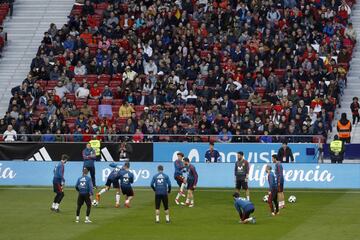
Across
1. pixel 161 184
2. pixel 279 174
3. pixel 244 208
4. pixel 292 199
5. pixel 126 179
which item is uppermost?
pixel 279 174

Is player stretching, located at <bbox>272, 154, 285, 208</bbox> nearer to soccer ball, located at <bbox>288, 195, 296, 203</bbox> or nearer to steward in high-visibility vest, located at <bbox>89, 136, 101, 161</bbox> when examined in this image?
soccer ball, located at <bbox>288, 195, 296, 203</bbox>

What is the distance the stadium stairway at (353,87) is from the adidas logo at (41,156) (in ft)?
47.5

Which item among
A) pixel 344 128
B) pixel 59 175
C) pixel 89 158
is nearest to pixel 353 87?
pixel 344 128

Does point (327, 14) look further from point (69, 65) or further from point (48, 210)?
point (48, 210)

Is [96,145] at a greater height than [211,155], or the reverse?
[96,145]

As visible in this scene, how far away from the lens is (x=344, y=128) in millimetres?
53344

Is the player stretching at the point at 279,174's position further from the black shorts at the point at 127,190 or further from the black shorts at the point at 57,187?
the black shorts at the point at 57,187

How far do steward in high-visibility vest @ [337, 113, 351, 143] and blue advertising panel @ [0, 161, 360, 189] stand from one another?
10.9ft

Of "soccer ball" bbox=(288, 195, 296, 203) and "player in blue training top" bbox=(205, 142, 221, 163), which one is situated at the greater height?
"player in blue training top" bbox=(205, 142, 221, 163)

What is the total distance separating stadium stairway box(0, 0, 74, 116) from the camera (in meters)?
65.0

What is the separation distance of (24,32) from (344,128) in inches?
942

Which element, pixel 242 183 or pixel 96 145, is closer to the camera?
pixel 242 183

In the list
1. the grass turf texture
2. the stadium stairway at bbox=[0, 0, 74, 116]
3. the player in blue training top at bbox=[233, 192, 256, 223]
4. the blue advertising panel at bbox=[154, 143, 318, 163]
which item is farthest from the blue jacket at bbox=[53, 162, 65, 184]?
the stadium stairway at bbox=[0, 0, 74, 116]

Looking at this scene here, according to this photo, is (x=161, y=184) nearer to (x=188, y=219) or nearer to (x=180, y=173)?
(x=188, y=219)
